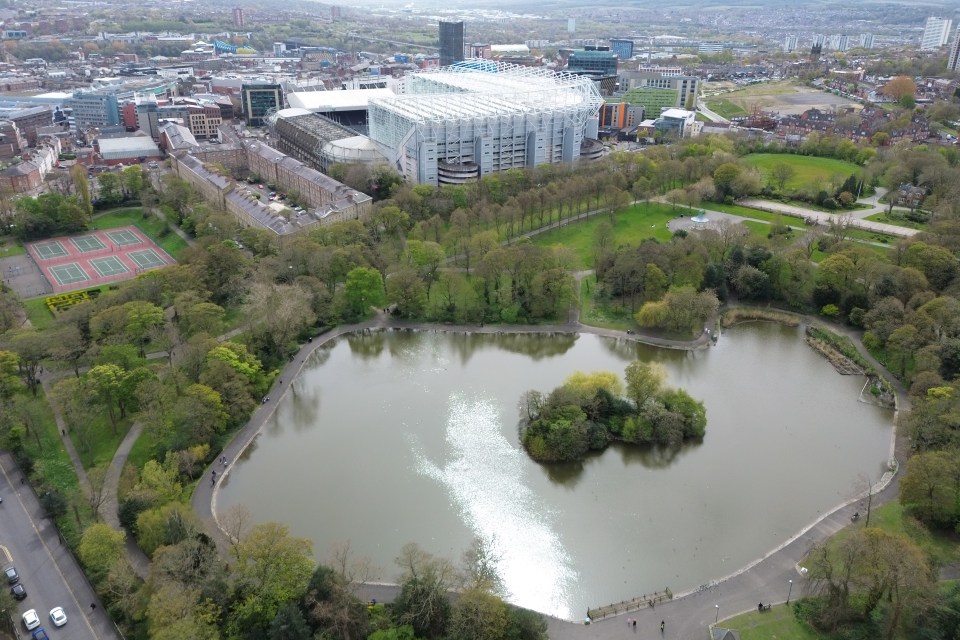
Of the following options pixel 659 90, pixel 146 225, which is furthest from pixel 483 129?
pixel 659 90

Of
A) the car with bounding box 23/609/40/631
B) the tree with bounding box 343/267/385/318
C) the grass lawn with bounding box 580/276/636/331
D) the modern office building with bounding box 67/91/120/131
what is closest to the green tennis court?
the tree with bounding box 343/267/385/318

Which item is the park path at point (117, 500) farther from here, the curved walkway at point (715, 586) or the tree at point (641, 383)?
the tree at point (641, 383)

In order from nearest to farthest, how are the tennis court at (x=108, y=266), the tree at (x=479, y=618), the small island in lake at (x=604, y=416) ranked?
the tree at (x=479, y=618), the small island in lake at (x=604, y=416), the tennis court at (x=108, y=266)

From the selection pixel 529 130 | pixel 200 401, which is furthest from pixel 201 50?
pixel 200 401

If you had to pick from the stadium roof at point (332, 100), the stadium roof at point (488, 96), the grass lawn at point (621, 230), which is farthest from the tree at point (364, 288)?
the stadium roof at point (332, 100)

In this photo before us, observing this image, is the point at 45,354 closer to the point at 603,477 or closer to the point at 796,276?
the point at 603,477
